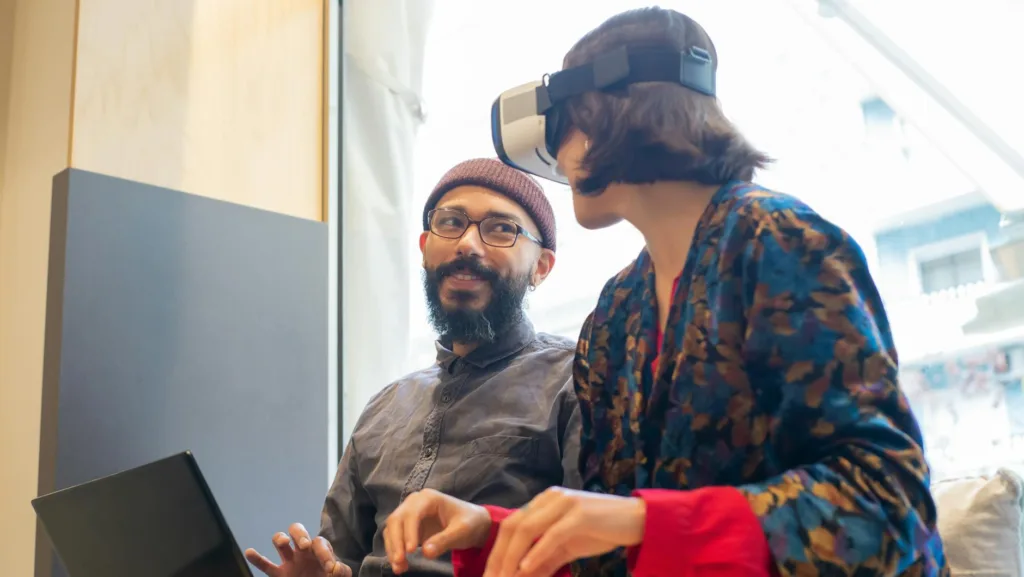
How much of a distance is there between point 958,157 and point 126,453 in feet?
4.92

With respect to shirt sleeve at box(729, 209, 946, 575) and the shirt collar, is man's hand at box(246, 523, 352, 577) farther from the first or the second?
shirt sleeve at box(729, 209, 946, 575)

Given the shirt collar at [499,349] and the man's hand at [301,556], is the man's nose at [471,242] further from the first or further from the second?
the man's hand at [301,556]

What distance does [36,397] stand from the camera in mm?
1637

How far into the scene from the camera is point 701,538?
651mm

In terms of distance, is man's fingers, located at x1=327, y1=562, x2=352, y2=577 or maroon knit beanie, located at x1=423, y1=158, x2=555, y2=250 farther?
maroon knit beanie, located at x1=423, y1=158, x2=555, y2=250

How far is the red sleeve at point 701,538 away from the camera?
0.64 metres

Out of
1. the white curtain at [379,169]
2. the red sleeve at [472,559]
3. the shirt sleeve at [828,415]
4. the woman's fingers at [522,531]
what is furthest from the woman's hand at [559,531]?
the white curtain at [379,169]

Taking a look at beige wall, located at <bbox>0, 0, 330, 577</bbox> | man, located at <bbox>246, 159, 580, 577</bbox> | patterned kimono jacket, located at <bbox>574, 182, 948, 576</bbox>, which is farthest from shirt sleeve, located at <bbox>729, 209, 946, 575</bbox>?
beige wall, located at <bbox>0, 0, 330, 577</bbox>

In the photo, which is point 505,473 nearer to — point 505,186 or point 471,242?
point 471,242

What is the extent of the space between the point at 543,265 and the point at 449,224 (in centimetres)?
20

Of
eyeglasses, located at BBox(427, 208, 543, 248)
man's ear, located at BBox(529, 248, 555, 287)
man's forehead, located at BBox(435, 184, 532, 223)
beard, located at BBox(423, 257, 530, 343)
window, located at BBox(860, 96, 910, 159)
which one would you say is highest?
window, located at BBox(860, 96, 910, 159)

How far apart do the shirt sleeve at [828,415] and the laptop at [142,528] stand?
2.17 ft

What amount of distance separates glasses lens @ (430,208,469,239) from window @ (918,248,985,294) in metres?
0.75

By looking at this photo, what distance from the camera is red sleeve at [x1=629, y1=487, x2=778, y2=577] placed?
2.10 ft
